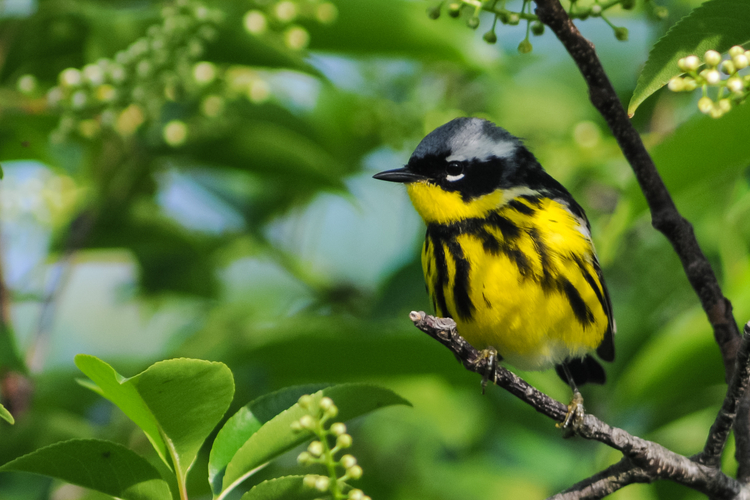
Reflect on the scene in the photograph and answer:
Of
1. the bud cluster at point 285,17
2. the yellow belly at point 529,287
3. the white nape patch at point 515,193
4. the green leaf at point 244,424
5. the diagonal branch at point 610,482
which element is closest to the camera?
the green leaf at point 244,424

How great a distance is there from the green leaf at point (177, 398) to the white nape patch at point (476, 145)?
1286 mm

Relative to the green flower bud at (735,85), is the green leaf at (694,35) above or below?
above

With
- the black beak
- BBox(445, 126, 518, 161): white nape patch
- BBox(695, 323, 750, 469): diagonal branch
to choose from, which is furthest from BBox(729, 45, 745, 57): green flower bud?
the black beak

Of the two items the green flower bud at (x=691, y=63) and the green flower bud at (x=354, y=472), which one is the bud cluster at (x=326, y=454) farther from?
the green flower bud at (x=691, y=63)

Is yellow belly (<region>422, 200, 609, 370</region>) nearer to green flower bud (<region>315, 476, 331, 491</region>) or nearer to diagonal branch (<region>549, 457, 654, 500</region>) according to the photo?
diagonal branch (<region>549, 457, 654, 500</region>)

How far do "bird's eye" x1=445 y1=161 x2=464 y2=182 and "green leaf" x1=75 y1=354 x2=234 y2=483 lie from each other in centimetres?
127

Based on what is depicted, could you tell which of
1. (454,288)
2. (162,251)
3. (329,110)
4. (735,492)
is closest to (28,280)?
(162,251)

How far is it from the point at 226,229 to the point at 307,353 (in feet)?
4.66

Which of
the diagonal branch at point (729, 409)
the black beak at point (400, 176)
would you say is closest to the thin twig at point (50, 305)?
the black beak at point (400, 176)

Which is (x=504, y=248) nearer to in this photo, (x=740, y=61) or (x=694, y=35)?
(x=694, y=35)

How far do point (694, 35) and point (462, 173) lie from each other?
1125 millimetres

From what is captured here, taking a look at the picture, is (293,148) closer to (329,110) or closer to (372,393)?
(329,110)

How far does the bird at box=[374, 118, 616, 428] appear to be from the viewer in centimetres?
220

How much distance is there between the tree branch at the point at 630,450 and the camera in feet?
4.64
